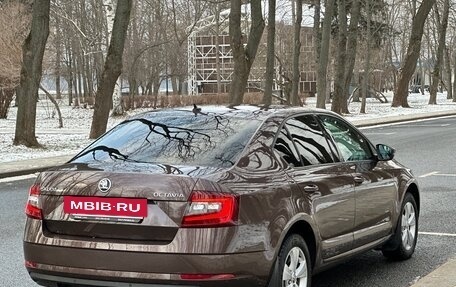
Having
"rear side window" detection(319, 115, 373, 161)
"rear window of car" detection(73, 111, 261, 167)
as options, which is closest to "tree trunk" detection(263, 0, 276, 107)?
"rear side window" detection(319, 115, 373, 161)

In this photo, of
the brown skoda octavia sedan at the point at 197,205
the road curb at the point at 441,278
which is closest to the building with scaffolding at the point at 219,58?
the road curb at the point at 441,278

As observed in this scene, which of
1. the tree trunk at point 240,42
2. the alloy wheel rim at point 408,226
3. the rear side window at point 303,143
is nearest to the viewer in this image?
the rear side window at point 303,143

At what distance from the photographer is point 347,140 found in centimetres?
658

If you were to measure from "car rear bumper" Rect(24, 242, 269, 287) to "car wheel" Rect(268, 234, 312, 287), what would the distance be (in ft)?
0.46

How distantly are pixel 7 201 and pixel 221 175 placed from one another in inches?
307

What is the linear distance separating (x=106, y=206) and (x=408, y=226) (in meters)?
3.70

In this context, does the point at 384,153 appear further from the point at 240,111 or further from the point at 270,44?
the point at 270,44

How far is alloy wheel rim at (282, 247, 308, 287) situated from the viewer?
5070mm

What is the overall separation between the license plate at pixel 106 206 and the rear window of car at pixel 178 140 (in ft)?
1.61

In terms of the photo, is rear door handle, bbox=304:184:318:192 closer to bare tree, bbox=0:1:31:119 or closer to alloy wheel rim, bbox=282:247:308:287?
alloy wheel rim, bbox=282:247:308:287

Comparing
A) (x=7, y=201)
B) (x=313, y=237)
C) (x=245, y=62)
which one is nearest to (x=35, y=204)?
(x=313, y=237)

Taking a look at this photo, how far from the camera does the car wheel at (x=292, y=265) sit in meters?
4.93

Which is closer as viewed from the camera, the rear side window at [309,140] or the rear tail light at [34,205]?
the rear tail light at [34,205]

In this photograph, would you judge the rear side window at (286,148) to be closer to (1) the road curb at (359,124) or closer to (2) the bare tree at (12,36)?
(1) the road curb at (359,124)
